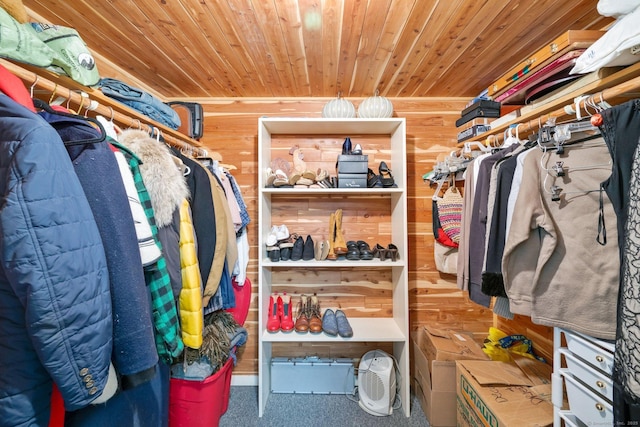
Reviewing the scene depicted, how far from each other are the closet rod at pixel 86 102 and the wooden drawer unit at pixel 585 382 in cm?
192

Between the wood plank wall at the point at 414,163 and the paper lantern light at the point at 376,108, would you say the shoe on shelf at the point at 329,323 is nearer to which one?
the wood plank wall at the point at 414,163

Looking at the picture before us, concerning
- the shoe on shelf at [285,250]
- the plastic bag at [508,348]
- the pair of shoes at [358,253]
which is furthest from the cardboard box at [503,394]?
the shoe on shelf at [285,250]

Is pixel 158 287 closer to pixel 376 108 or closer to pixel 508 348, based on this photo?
pixel 376 108

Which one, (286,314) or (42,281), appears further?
(286,314)

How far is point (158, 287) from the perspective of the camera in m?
0.89

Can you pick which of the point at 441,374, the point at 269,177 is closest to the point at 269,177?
the point at 269,177

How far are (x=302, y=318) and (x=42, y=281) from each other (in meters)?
1.44

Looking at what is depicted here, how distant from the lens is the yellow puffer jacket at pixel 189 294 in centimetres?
102

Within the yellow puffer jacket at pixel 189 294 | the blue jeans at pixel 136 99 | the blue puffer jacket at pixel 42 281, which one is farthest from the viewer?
the blue jeans at pixel 136 99

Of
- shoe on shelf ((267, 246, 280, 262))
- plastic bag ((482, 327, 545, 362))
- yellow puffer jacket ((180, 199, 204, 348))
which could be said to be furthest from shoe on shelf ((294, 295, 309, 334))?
plastic bag ((482, 327, 545, 362))

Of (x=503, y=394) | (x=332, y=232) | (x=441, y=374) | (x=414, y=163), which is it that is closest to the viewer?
(x=503, y=394)

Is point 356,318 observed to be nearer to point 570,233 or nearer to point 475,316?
point 475,316

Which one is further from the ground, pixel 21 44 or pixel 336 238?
pixel 21 44

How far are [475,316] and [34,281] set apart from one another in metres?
2.38
